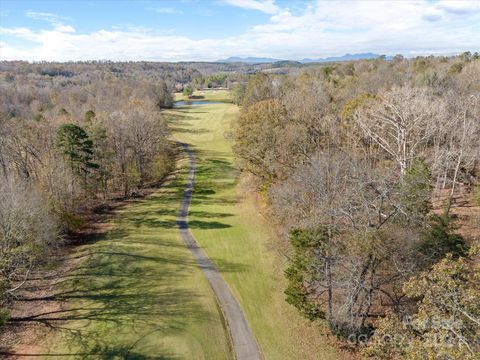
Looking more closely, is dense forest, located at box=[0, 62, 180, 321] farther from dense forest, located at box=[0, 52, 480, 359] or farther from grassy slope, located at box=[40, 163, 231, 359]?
grassy slope, located at box=[40, 163, 231, 359]

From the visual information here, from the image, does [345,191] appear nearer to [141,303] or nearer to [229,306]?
[229,306]

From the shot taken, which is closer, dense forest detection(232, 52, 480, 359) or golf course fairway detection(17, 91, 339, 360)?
dense forest detection(232, 52, 480, 359)

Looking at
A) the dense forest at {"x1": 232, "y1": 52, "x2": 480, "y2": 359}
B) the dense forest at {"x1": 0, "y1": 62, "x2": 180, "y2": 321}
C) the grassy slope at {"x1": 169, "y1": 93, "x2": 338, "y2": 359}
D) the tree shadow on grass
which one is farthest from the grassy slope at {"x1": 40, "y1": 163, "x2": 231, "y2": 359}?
the dense forest at {"x1": 232, "y1": 52, "x2": 480, "y2": 359}

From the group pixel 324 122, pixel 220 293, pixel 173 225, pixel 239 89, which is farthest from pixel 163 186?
pixel 239 89

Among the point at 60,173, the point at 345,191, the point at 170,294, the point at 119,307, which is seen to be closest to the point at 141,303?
the point at 119,307

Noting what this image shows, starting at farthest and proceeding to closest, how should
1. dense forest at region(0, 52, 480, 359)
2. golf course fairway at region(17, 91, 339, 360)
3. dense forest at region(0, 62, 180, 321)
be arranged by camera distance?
dense forest at region(0, 62, 180, 321) < golf course fairway at region(17, 91, 339, 360) < dense forest at region(0, 52, 480, 359)
